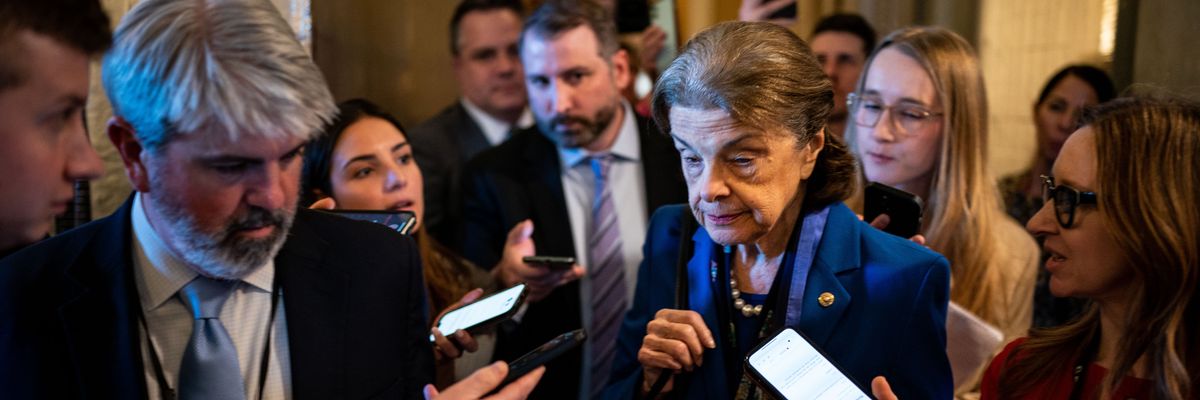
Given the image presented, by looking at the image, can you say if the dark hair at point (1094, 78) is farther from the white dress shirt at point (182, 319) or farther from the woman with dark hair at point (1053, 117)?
the white dress shirt at point (182, 319)

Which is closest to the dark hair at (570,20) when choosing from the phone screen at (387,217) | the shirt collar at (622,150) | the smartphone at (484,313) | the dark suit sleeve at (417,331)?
the shirt collar at (622,150)

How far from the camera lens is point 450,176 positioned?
3758mm

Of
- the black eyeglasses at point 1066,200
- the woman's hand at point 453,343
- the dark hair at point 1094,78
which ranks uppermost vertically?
the dark hair at point 1094,78

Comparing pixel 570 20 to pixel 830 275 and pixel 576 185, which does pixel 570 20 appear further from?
pixel 830 275

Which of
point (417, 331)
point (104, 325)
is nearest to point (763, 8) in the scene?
point (417, 331)

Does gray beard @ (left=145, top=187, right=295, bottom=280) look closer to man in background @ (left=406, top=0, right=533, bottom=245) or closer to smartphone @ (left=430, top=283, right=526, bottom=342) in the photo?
smartphone @ (left=430, top=283, right=526, bottom=342)

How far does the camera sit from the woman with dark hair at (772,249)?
68.9 inches

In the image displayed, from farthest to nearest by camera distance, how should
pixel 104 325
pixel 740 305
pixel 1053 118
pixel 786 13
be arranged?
1. pixel 786 13
2. pixel 1053 118
3. pixel 740 305
4. pixel 104 325

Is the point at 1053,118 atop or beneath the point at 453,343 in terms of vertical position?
atop

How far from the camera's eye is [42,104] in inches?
55.6

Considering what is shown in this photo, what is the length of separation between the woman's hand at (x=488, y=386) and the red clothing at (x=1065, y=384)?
974 millimetres

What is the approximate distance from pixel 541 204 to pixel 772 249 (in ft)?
4.29

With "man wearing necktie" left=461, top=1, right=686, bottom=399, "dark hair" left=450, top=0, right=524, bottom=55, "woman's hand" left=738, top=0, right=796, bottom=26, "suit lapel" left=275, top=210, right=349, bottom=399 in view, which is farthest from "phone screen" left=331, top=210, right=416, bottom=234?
"woman's hand" left=738, top=0, right=796, bottom=26

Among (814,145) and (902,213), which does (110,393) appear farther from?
(902,213)
